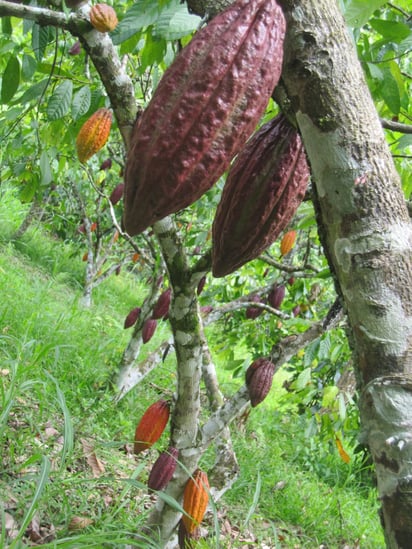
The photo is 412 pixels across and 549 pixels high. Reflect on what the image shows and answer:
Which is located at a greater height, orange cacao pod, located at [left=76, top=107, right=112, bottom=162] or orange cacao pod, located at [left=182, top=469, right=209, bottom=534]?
orange cacao pod, located at [left=76, top=107, right=112, bottom=162]

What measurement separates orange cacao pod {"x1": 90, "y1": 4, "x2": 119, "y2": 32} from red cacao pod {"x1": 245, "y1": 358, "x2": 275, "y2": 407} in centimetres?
109

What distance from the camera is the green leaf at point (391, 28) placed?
4.27 feet

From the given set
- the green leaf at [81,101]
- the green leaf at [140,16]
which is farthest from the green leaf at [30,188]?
the green leaf at [140,16]

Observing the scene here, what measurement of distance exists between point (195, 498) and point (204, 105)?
1.22 metres

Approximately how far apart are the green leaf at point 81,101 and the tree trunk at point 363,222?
1225 mm

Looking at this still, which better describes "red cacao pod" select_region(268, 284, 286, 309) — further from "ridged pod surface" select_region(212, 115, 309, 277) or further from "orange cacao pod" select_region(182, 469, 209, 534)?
Answer: "ridged pod surface" select_region(212, 115, 309, 277)

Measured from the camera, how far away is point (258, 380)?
175 cm

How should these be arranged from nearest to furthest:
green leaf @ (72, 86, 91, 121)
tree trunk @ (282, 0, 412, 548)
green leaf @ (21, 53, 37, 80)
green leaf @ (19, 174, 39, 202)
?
tree trunk @ (282, 0, 412, 548) < green leaf @ (21, 53, 37, 80) < green leaf @ (72, 86, 91, 121) < green leaf @ (19, 174, 39, 202)

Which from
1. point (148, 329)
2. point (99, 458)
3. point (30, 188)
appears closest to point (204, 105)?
point (30, 188)

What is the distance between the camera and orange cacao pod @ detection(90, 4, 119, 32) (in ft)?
3.83

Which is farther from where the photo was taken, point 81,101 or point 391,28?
point 81,101

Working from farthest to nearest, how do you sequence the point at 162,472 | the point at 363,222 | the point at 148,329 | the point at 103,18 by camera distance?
the point at 148,329
the point at 162,472
the point at 103,18
the point at 363,222

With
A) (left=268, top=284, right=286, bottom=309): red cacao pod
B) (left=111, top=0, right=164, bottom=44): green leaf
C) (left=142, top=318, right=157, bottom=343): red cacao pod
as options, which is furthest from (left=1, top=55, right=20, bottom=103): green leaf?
(left=268, top=284, right=286, bottom=309): red cacao pod

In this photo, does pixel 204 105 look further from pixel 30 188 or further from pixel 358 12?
pixel 30 188
